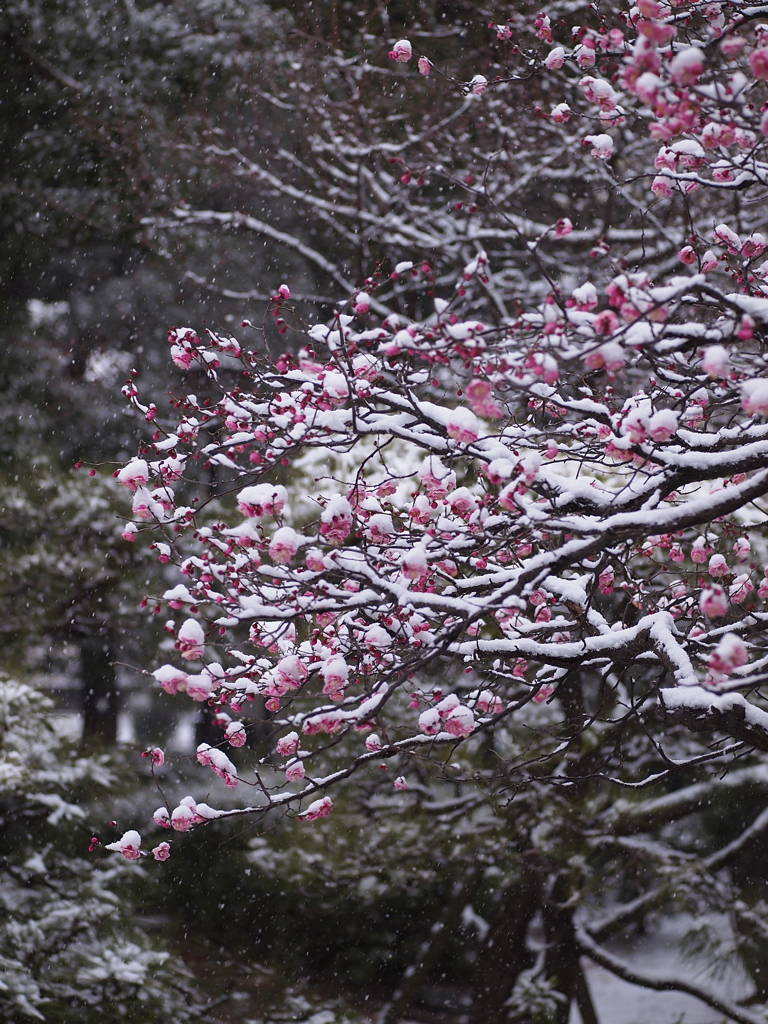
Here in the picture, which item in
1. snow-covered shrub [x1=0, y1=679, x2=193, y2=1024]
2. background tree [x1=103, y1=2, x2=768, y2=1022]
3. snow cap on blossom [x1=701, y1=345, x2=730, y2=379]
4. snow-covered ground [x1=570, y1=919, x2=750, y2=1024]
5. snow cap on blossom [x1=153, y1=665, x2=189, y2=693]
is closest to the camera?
snow cap on blossom [x1=701, y1=345, x2=730, y2=379]

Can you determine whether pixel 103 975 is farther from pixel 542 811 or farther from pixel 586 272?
pixel 586 272

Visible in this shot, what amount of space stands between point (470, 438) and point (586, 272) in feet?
18.7

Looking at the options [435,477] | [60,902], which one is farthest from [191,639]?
[60,902]

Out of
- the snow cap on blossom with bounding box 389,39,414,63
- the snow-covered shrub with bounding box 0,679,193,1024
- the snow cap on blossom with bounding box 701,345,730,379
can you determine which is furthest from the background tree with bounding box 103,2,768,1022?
the snow-covered shrub with bounding box 0,679,193,1024

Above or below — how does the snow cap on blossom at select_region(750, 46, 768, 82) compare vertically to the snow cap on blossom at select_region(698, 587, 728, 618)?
above

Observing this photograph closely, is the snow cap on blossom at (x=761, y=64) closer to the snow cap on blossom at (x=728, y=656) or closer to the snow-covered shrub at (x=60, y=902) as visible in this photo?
the snow cap on blossom at (x=728, y=656)

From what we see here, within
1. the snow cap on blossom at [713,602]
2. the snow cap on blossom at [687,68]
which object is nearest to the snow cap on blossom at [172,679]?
the snow cap on blossom at [713,602]

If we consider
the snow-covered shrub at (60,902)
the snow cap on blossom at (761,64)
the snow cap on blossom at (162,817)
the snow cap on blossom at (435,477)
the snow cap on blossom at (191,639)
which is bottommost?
the snow-covered shrub at (60,902)

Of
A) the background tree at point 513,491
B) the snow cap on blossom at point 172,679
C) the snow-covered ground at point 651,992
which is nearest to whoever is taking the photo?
the background tree at point 513,491

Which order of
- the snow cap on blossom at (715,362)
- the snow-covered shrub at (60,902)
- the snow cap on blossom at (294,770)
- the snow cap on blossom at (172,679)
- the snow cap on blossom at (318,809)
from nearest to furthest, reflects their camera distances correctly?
the snow cap on blossom at (715,362)
the snow cap on blossom at (172,679)
the snow cap on blossom at (294,770)
the snow cap on blossom at (318,809)
the snow-covered shrub at (60,902)

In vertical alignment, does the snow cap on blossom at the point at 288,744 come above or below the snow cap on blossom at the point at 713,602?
below

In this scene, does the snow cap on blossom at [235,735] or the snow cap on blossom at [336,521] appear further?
the snow cap on blossom at [235,735]

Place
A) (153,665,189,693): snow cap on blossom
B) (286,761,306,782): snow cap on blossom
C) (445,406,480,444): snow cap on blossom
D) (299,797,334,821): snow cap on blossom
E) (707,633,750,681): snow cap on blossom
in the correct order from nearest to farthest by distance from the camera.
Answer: (707,633,750,681): snow cap on blossom
(445,406,480,444): snow cap on blossom
(153,665,189,693): snow cap on blossom
(286,761,306,782): snow cap on blossom
(299,797,334,821): snow cap on blossom

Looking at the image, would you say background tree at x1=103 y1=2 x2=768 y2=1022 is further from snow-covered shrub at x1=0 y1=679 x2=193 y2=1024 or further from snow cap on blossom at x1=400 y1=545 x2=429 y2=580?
snow-covered shrub at x1=0 y1=679 x2=193 y2=1024
